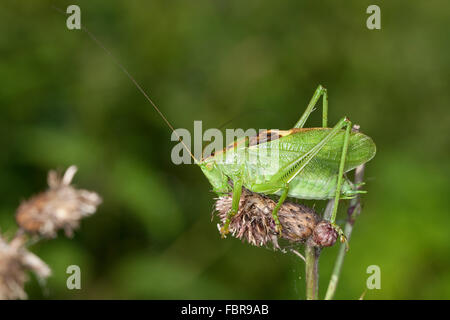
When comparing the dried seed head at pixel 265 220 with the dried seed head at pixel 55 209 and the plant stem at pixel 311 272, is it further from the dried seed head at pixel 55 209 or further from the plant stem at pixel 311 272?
the dried seed head at pixel 55 209

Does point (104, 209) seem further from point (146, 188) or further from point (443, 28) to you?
point (443, 28)

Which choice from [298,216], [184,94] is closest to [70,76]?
[184,94]

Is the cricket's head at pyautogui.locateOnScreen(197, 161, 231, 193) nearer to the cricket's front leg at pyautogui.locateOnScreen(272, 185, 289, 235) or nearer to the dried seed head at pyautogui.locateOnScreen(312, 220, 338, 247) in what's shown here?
the cricket's front leg at pyautogui.locateOnScreen(272, 185, 289, 235)

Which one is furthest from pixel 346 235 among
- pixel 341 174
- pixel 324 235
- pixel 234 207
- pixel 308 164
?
pixel 234 207

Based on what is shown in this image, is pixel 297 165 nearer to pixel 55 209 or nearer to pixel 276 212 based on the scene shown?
pixel 276 212

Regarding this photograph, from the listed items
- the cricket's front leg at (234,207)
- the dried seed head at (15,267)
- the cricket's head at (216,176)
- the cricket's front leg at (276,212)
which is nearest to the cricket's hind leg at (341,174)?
the cricket's front leg at (276,212)
